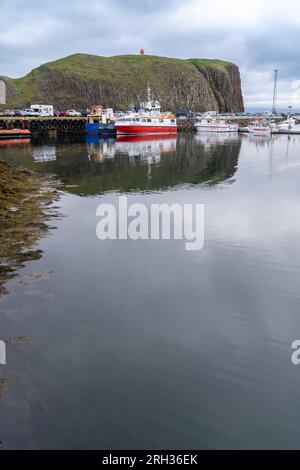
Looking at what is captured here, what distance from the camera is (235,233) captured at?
2083cm

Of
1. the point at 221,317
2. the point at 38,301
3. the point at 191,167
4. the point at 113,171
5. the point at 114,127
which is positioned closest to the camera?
the point at 221,317

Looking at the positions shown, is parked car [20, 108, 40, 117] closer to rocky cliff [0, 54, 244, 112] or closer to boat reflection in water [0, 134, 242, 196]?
rocky cliff [0, 54, 244, 112]

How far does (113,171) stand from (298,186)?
19.6 metres

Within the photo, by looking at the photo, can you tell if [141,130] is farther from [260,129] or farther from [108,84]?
[108,84]

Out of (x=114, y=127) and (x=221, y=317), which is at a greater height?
(x=114, y=127)

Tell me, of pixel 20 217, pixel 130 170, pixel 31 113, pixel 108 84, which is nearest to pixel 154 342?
pixel 20 217

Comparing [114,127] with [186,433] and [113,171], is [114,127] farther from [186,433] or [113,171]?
[186,433]

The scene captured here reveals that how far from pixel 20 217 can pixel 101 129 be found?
83.5 metres

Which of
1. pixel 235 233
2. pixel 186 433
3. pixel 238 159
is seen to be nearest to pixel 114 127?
pixel 238 159

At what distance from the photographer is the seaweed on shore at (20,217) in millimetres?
16516

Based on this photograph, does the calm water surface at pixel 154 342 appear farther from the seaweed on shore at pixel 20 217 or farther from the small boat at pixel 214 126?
the small boat at pixel 214 126

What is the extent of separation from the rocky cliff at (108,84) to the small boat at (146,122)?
51686mm

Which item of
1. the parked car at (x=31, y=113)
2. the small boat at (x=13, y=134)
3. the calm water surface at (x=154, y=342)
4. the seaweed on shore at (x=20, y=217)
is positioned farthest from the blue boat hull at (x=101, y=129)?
the calm water surface at (x=154, y=342)

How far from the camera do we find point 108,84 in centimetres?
15825
